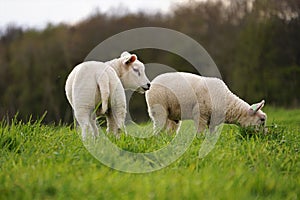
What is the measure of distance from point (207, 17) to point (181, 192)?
21.7 metres

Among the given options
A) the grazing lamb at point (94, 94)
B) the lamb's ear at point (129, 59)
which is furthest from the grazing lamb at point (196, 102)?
the grazing lamb at point (94, 94)

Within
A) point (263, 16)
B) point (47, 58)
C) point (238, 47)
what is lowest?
point (47, 58)

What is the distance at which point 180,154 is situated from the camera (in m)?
5.38

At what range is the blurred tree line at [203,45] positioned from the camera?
2075cm

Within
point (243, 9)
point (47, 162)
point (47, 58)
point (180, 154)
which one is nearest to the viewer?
point (47, 162)

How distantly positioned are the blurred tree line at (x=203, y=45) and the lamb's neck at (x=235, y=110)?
21.4ft

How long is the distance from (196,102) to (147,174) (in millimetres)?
3915

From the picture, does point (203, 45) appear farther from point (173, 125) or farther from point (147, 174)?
point (147, 174)

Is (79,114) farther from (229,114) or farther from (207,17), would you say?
(207,17)

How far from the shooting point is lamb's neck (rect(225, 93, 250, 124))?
329 inches

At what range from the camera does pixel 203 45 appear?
2428 centimetres

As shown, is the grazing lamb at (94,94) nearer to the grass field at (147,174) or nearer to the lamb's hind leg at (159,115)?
the grass field at (147,174)

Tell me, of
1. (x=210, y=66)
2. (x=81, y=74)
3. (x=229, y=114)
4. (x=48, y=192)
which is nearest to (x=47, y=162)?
(x=48, y=192)

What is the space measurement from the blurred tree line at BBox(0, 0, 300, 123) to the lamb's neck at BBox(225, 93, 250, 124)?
654 cm
